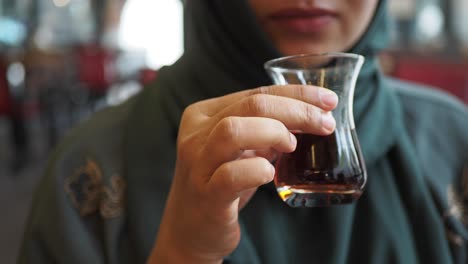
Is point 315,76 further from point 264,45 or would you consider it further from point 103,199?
point 103,199

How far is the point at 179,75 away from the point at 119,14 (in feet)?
37.8

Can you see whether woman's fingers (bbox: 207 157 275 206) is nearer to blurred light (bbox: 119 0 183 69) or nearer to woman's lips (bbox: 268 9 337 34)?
woman's lips (bbox: 268 9 337 34)

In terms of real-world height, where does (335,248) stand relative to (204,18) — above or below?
below

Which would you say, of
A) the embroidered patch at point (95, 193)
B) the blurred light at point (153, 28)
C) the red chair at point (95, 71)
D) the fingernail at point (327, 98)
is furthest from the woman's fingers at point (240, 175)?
the blurred light at point (153, 28)

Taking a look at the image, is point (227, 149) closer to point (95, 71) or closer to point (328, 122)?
point (328, 122)

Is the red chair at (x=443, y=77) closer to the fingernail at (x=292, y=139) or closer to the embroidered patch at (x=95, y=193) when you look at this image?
the embroidered patch at (x=95, y=193)

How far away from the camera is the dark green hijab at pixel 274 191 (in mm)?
1094

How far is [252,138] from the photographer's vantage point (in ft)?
2.30

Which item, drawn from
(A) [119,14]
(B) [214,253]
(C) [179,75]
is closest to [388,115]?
(C) [179,75]

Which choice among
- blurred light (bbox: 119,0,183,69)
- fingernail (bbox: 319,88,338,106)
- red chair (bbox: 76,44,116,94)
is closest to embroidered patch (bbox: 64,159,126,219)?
fingernail (bbox: 319,88,338,106)

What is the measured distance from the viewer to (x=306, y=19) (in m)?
0.99

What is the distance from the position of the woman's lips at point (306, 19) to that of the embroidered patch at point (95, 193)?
1.42ft

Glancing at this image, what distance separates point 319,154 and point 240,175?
129 mm

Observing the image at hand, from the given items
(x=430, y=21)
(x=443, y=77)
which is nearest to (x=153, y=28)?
(x=430, y=21)
